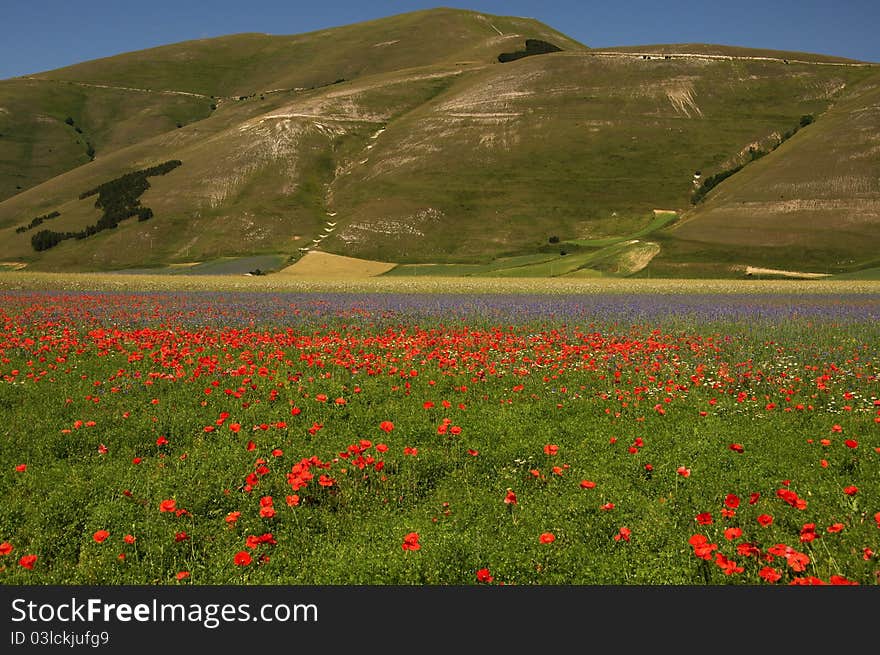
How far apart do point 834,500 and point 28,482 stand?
8622mm

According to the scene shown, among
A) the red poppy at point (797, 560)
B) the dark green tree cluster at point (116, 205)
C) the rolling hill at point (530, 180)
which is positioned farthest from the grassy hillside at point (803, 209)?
the dark green tree cluster at point (116, 205)

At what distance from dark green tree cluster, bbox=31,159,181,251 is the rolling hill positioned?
0.51 metres

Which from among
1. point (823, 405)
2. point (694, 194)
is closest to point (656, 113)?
point (694, 194)

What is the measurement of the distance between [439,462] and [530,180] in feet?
354

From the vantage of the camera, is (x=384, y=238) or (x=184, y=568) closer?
(x=184, y=568)

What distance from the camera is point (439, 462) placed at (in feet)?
24.1

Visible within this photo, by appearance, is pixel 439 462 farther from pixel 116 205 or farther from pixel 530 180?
pixel 116 205

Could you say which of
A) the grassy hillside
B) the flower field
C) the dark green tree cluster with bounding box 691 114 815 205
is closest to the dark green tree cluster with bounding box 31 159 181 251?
the grassy hillside

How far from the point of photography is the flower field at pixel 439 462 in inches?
201

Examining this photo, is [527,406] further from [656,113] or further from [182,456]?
[656,113]

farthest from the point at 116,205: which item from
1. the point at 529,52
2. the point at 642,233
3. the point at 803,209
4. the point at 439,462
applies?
the point at 529,52

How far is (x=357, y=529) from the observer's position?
582 cm

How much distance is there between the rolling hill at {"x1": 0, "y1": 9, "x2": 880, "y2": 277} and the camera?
8162 cm

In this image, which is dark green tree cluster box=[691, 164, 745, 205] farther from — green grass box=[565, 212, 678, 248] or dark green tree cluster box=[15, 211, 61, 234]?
dark green tree cluster box=[15, 211, 61, 234]
